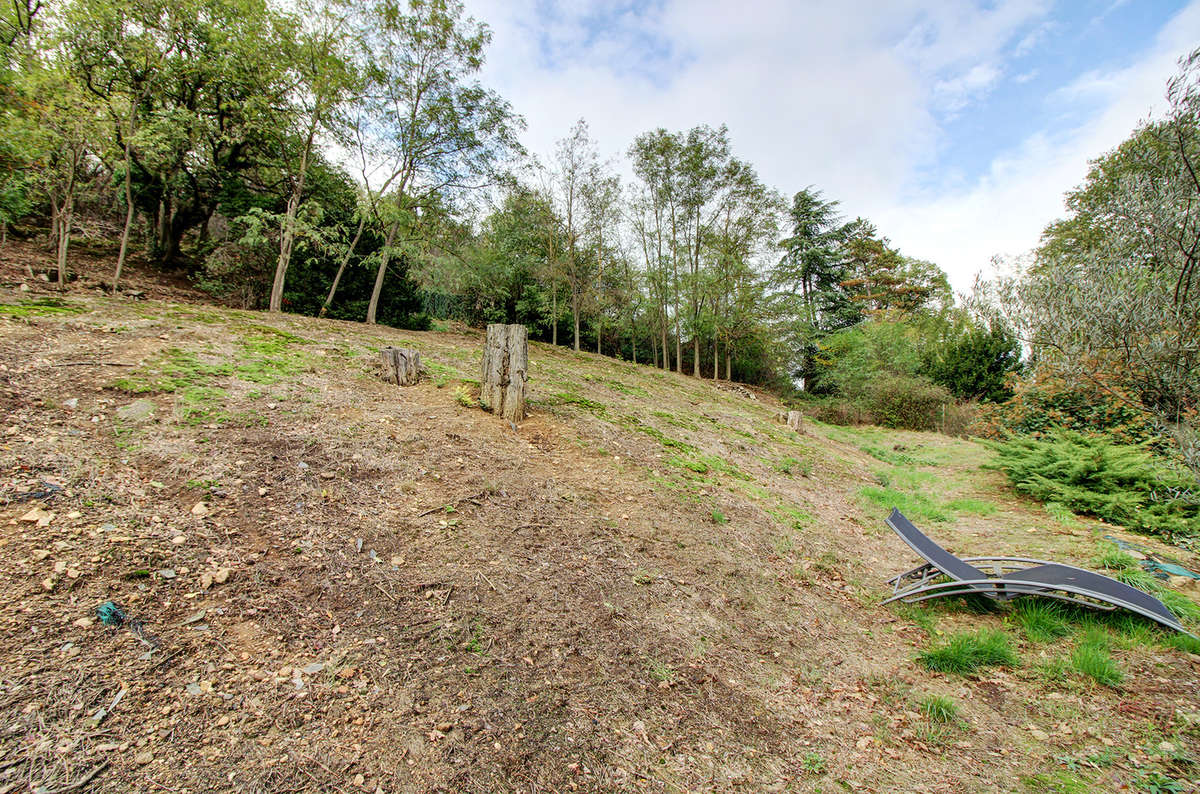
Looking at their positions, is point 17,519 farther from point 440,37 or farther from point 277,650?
point 440,37

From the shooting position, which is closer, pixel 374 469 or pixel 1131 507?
pixel 374 469

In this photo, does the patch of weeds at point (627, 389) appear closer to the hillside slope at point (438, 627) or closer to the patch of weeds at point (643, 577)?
the hillside slope at point (438, 627)

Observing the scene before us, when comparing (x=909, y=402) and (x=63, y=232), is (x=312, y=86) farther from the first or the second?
(x=909, y=402)

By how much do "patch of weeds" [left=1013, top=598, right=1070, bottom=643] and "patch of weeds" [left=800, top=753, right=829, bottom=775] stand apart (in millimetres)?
2001

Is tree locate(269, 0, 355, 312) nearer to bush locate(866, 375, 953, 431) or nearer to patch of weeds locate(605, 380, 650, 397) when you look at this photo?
patch of weeds locate(605, 380, 650, 397)

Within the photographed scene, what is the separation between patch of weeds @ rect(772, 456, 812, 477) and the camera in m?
6.92

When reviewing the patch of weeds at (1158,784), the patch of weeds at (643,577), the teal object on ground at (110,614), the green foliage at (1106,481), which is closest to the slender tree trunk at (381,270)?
the teal object on ground at (110,614)

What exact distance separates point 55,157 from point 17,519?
8544mm

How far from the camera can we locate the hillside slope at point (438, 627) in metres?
1.69

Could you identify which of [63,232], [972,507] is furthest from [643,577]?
[63,232]

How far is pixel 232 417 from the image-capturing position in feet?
12.7

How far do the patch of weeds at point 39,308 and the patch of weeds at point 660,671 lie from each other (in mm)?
7684

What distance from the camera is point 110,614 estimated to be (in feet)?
6.33

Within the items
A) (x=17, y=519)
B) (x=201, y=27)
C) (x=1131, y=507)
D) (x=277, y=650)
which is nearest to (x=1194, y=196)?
(x=1131, y=507)
